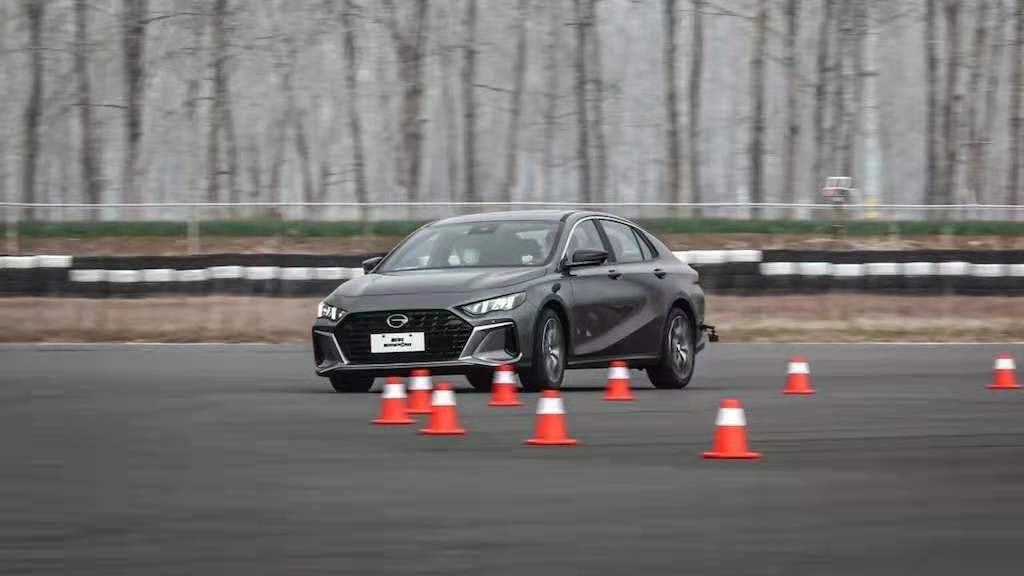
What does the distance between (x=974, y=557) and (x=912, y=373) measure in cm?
1215

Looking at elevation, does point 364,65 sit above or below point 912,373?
above

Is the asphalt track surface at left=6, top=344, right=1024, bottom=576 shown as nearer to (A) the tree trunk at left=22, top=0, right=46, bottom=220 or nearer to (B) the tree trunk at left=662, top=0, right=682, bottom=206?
(B) the tree trunk at left=662, top=0, right=682, bottom=206

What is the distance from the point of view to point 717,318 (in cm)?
2769

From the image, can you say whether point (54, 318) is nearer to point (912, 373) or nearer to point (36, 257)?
point (36, 257)

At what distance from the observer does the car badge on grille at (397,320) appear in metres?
16.6

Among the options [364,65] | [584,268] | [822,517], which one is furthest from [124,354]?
[364,65]

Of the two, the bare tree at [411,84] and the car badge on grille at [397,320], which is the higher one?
the bare tree at [411,84]

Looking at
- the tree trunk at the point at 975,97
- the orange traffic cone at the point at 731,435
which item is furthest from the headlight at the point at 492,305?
the tree trunk at the point at 975,97

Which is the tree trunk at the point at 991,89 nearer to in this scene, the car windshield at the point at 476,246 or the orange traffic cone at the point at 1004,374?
the orange traffic cone at the point at 1004,374

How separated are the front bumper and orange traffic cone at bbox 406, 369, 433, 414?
1013 mm

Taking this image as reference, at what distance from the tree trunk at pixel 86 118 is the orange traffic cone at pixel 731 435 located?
128 feet

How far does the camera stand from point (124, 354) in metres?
24.5

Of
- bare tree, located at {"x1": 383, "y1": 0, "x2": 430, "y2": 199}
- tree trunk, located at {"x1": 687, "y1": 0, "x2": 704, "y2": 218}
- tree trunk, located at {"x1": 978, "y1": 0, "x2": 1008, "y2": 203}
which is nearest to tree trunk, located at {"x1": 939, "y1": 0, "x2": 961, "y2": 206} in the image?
tree trunk, located at {"x1": 978, "y1": 0, "x2": 1008, "y2": 203}

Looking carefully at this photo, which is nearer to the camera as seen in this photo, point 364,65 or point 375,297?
point 375,297
